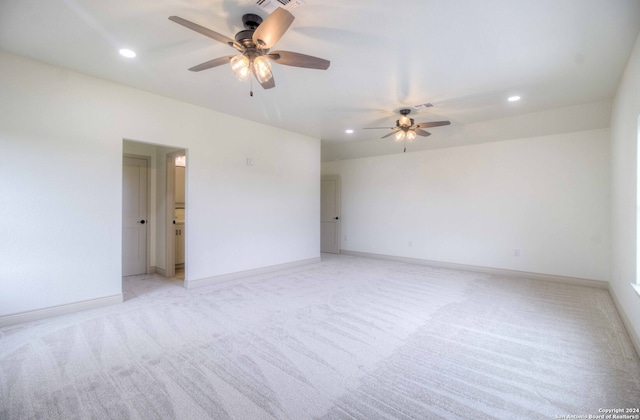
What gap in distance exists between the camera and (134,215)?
17.3 feet

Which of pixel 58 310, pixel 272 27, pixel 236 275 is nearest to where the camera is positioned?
pixel 272 27

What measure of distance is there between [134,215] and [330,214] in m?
4.69

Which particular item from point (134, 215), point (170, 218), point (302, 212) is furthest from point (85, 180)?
point (302, 212)

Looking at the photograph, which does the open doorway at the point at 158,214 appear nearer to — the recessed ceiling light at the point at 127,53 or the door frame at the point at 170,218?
the door frame at the point at 170,218

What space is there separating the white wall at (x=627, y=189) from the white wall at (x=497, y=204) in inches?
36.1

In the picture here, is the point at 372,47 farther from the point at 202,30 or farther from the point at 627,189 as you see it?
the point at 627,189

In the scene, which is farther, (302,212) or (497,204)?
(302,212)

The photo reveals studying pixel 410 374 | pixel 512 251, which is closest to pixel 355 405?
pixel 410 374

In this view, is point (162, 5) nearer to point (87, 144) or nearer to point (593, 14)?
point (87, 144)

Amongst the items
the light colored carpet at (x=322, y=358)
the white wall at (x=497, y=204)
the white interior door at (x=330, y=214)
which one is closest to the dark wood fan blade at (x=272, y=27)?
the light colored carpet at (x=322, y=358)

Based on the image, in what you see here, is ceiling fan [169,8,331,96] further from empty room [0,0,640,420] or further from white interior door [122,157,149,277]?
white interior door [122,157,149,277]

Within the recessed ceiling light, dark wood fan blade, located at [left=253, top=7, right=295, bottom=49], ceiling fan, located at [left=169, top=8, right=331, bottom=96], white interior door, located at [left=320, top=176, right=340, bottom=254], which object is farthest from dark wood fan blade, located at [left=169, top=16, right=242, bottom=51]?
white interior door, located at [left=320, top=176, right=340, bottom=254]

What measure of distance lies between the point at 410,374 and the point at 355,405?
0.57 metres

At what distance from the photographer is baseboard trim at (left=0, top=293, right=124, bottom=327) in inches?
120
